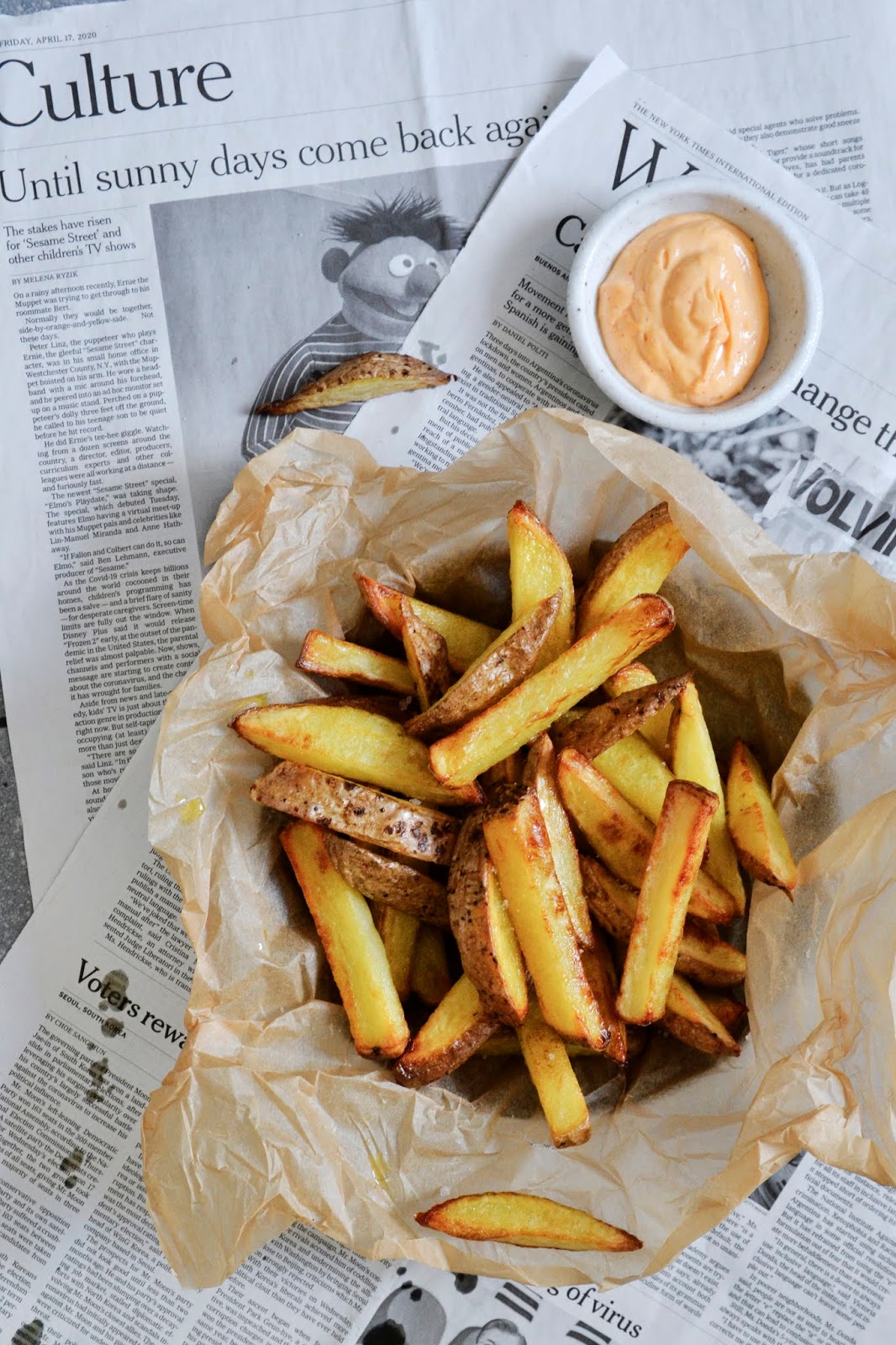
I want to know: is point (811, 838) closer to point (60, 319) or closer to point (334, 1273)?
point (334, 1273)

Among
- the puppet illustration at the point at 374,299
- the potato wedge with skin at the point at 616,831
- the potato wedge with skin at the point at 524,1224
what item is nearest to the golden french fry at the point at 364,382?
the puppet illustration at the point at 374,299

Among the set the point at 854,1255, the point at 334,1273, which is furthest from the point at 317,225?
the point at 854,1255

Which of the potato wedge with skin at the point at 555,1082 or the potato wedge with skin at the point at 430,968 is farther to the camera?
the potato wedge with skin at the point at 430,968

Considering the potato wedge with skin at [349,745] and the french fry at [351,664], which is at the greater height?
the french fry at [351,664]

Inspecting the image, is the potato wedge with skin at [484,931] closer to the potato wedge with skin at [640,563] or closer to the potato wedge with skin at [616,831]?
the potato wedge with skin at [616,831]

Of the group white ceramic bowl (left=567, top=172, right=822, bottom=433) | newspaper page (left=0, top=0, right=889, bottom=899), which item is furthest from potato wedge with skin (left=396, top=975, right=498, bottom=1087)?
white ceramic bowl (left=567, top=172, right=822, bottom=433)

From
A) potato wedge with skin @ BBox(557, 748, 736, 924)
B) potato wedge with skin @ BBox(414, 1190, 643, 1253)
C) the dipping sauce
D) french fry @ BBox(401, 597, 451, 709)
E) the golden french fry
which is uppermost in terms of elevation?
the dipping sauce

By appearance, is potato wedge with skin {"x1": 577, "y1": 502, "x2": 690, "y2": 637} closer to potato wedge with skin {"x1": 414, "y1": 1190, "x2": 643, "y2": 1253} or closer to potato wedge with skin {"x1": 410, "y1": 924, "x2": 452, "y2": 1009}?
potato wedge with skin {"x1": 410, "y1": 924, "x2": 452, "y2": 1009}
